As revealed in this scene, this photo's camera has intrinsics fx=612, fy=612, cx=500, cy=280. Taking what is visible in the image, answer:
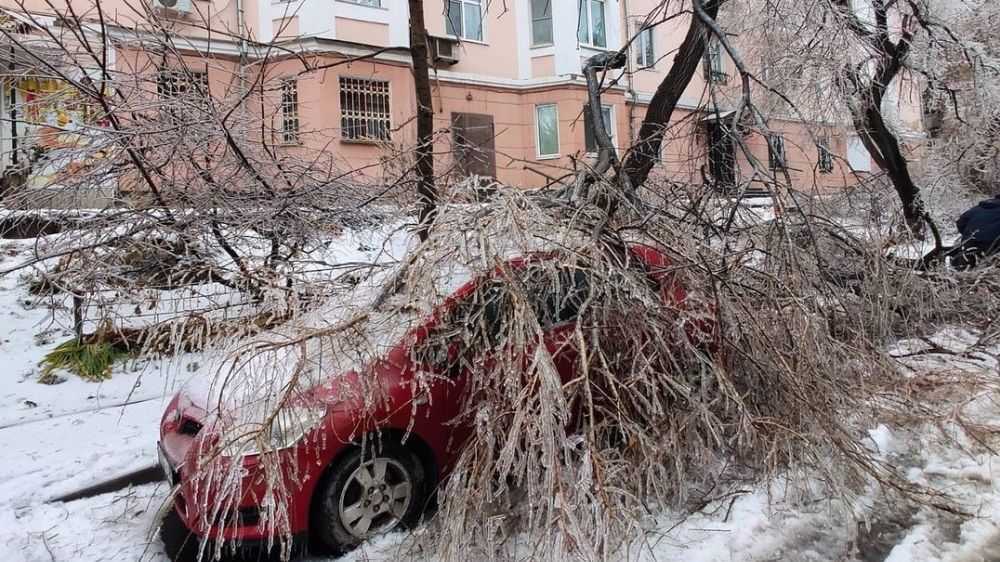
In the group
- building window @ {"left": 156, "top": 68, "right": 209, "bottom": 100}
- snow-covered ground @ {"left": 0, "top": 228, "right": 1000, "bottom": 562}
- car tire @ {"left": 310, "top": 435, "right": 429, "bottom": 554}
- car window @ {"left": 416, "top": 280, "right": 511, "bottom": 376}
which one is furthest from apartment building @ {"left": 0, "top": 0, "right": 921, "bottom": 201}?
car tire @ {"left": 310, "top": 435, "right": 429, "bottom": 554}

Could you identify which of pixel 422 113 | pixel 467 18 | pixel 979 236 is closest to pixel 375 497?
pixel 422 113

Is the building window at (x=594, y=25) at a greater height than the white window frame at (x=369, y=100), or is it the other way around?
the building window at (x=594, y=25)

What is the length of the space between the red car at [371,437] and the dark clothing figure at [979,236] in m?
5.17

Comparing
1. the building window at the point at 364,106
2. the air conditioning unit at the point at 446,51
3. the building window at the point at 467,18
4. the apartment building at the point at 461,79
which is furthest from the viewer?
the building window at the point at 467,18

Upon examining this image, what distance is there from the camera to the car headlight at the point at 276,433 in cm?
270

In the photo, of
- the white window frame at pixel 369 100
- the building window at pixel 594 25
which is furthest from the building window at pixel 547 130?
the white window frame at pixel 369 100

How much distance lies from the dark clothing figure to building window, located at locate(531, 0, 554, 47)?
Result: 41.4ft

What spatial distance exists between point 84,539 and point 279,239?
3.12 m

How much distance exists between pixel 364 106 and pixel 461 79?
3.05 metres

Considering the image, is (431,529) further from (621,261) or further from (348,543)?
(621,261)

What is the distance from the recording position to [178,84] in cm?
588

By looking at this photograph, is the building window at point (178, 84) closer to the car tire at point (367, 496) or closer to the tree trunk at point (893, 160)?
the car tire at point (367, 496)

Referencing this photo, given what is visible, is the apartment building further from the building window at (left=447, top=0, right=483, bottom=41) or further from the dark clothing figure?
the dark clothing figure

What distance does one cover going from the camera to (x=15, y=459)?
4957 mm
